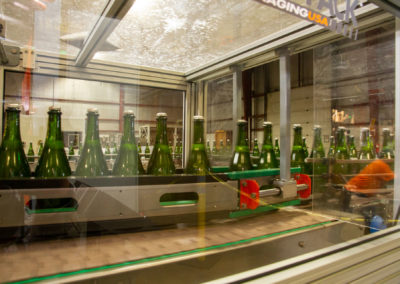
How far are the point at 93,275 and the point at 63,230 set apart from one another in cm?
13

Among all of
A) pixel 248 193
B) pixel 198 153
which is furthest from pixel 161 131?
pixel 248 193

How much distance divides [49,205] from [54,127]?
0.19m

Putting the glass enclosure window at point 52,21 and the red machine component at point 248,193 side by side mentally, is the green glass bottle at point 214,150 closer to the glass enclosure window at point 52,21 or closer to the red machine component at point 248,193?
the red machine component at point 248,193

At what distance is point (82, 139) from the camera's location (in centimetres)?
58

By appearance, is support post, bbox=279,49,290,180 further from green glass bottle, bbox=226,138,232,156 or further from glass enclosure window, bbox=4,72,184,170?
glass enclosure window, bbox=4,72,184,170

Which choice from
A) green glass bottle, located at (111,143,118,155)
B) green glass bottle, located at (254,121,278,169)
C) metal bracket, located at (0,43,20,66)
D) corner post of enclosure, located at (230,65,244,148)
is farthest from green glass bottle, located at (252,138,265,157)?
metal bracket, located at (0,43,20,66)

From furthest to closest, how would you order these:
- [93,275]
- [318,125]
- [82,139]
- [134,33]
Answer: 1. [318,125]
2. [134,33]
3. [82,139]
4. [93,275]

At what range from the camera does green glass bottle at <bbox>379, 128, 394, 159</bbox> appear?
31.7 inches

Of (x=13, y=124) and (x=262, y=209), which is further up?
(x=13, y=124)

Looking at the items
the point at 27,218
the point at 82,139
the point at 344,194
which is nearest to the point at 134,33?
the point at 82,139

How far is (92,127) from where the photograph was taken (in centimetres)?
57

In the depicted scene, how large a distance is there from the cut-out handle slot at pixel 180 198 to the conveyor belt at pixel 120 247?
0.05 meters

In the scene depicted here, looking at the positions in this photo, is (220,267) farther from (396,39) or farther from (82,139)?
(396,39)

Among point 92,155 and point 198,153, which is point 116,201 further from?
point 198,153
